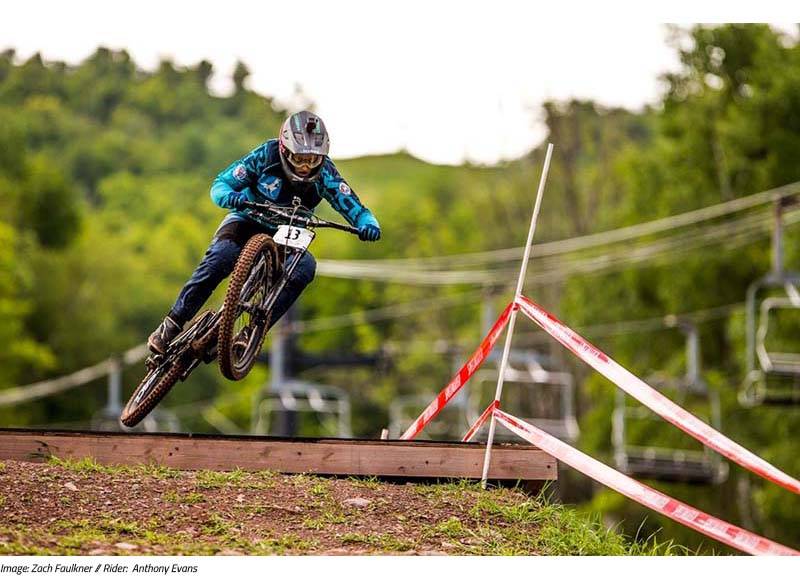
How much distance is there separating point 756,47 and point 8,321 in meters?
28.8

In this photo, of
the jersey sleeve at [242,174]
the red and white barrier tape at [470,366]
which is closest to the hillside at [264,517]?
the red and white barrier tape at [470,366]

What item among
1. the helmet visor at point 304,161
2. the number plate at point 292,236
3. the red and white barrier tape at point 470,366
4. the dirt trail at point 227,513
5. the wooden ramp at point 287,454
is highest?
the helmet visor at point 304,161

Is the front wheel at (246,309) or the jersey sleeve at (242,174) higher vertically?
the jersey sleeve at (242,174)

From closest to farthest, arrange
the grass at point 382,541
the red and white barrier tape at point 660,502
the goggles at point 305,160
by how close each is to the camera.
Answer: the red and white barrier tape at point 660,502 < the grass at point 382,541 < the goggles at point 305,160

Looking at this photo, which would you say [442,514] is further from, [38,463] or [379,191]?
[379,191]

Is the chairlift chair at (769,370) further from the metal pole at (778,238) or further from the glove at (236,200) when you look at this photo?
the glove at (236,200)

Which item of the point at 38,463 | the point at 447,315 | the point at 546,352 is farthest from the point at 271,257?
the point at 447,315

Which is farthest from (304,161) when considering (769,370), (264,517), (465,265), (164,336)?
(465,265)

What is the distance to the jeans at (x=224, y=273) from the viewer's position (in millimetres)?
12891

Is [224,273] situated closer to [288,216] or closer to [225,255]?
[225,255]

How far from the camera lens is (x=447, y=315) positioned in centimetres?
6788

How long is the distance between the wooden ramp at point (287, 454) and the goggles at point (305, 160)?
2.00 metres

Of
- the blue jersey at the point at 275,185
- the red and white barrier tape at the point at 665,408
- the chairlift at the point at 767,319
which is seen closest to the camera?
the red and white barrier tape at the point at 665,408

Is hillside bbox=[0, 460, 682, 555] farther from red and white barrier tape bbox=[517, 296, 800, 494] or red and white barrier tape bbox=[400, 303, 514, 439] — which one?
red and white barrier tape bbox=[517, 296, 800, 494]
